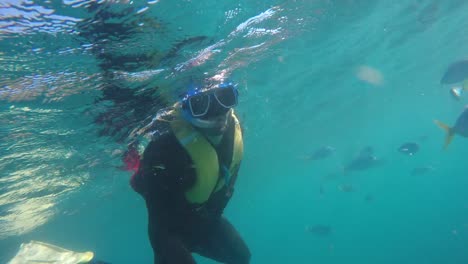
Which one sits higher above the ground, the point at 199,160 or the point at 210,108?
the point at 210,108

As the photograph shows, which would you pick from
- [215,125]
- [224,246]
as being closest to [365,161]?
[224,246]

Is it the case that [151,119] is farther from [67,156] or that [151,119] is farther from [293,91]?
[293,91]

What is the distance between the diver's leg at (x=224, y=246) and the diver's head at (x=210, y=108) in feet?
7.62

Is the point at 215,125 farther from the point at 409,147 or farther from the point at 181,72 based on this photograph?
the point at 409,147

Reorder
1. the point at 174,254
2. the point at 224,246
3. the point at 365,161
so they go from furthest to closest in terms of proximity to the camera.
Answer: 1. the point at 365,161
2. the point at 224,246
3. the point at 174,254

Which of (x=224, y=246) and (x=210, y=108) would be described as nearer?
(x=210, y=108)

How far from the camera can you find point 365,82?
102 ft

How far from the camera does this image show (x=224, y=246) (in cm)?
603

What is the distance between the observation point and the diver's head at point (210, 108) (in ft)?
15.3

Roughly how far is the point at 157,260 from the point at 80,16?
504cm

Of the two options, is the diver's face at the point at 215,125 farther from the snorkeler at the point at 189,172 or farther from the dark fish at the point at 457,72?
the dark fish at the point at 457,72

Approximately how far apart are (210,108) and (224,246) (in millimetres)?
3017

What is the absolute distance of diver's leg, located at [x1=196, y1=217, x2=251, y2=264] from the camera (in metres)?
5.87

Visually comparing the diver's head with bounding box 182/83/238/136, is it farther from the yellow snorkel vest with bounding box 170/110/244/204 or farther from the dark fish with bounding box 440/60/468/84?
the dark fish with bounding box 440/60/468/84
